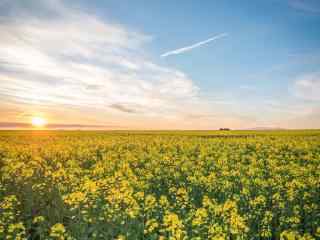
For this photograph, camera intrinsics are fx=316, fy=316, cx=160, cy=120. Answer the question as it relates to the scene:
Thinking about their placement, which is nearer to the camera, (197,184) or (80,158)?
(197,184)

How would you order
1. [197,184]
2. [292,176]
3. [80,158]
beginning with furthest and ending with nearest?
[80,158], [292,176], [197,184]

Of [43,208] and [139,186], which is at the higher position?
[139,186]

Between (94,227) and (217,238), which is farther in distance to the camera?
(94,227)

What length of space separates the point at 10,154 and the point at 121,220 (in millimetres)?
16182

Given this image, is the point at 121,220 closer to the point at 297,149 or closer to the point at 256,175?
the point at 256,175

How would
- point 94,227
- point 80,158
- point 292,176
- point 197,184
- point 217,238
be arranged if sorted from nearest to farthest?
point 217,238, point 94,227, point 197,184, point 292,176, point 80,158

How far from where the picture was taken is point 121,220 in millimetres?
9492

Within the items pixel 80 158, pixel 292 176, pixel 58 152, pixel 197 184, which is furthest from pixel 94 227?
pixel 58 152

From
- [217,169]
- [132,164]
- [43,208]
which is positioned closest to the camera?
[43,208]

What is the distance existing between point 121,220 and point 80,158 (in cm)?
1289

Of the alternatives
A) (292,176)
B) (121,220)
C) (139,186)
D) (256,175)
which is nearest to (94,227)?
(121,220)

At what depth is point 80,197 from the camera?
912 centimetres

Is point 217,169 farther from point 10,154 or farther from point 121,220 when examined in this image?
point 10,154

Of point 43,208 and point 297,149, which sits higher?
point 297,149
